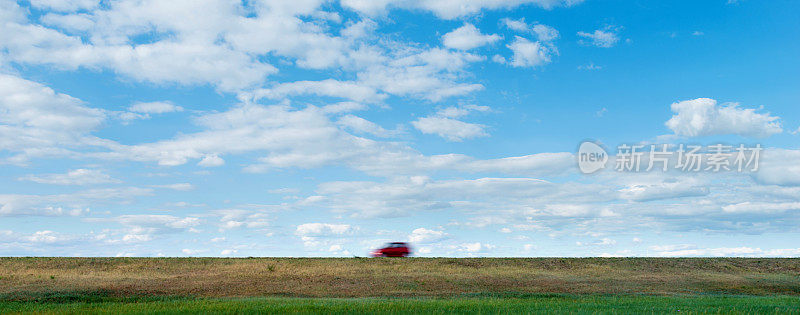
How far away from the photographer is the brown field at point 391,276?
116ft

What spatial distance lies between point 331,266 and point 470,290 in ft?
41.8

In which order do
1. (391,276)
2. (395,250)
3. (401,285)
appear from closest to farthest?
(401,285) < (391,276) < (395,250)

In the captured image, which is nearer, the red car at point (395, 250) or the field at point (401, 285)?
the field at point (401, 285)

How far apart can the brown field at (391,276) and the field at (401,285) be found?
0.07 m

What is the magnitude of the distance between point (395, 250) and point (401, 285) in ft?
49.9

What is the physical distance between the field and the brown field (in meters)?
0.07

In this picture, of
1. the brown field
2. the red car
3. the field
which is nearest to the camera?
the field

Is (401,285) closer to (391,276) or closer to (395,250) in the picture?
(391,276)

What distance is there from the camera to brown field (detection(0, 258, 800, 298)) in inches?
→ 1389

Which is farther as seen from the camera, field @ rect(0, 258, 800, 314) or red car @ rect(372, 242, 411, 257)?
red car @ rect(372, 242, 411, 257)

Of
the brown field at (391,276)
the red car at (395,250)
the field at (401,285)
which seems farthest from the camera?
the red car at (395,250)

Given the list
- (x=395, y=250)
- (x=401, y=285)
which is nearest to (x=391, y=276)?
(x=401, y=285)

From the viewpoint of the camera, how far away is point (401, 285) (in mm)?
36906

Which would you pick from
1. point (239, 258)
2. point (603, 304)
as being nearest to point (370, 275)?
point (239, 258)
